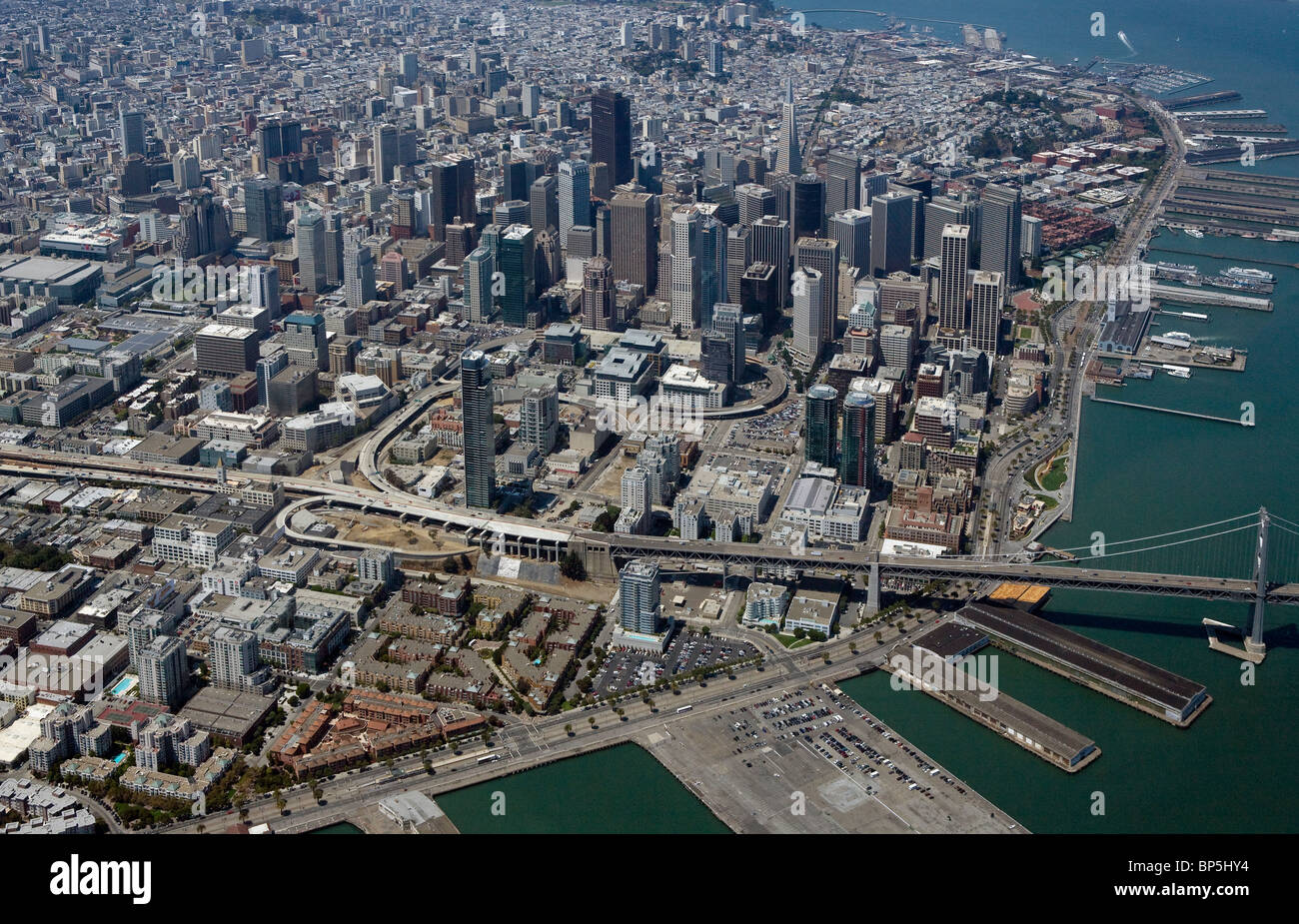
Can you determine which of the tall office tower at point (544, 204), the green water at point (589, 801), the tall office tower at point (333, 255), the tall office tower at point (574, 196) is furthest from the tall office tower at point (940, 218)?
the green water at point (589, 801)

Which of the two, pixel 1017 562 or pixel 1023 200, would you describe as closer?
pixel 1017 562

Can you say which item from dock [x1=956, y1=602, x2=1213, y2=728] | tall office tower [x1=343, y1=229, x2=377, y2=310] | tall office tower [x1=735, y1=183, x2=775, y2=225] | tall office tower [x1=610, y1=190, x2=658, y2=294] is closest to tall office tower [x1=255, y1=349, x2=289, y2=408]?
tall office tower [x1=343, y1=229, x2=377, y2=310]

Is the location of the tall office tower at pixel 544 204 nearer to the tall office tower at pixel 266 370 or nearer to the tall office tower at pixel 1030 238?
the tall office tower at pixel 266 370

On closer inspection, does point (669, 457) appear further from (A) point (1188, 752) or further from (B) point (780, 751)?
(A) point (1188, 752)

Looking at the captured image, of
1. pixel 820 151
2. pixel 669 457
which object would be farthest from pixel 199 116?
pixel 669 457

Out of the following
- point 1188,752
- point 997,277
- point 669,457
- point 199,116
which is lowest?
point 1188,752

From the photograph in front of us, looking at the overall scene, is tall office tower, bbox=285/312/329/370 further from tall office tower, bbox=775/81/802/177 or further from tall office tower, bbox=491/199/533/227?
tall office tower, bbox=775/81/802/177
